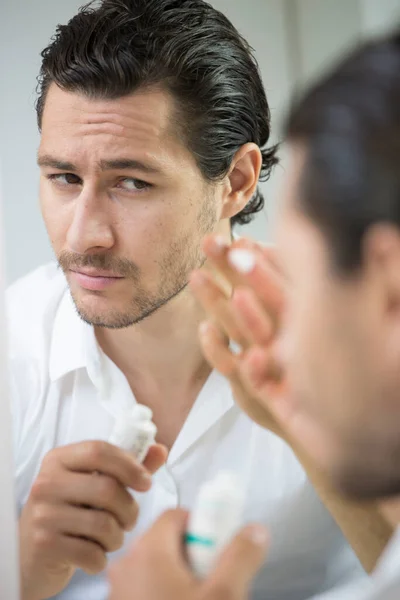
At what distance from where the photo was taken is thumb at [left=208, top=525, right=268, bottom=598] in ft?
1.40

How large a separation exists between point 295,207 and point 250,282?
0.15 metres

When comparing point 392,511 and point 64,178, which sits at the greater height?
point 64,178

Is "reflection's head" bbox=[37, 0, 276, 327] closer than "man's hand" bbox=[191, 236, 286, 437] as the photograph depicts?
No

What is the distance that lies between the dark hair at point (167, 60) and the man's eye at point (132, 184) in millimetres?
76

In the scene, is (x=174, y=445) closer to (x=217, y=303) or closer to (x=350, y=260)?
(x=217, y=303)

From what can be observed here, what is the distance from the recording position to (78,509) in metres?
0.60

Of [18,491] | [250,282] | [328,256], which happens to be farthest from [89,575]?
[328,256]

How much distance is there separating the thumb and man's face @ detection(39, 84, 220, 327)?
1.24 feet

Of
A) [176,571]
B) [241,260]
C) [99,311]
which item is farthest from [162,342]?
[176,571]

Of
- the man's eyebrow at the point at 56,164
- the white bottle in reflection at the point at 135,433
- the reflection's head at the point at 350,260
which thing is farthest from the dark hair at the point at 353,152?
the man's eyebrow at the point at 56,164

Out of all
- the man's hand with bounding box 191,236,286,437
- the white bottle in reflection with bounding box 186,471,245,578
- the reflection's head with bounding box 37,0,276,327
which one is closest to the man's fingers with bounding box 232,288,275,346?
the man's hand with bounding box 191,236,286,437

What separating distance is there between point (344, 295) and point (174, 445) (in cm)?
40

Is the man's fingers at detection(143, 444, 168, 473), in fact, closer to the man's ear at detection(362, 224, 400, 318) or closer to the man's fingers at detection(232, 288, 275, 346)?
the man's fingers at detection(232, 288, 275, 346)

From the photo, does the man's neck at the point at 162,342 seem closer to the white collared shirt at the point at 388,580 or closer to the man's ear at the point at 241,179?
the man's ear at the point at 241,179
